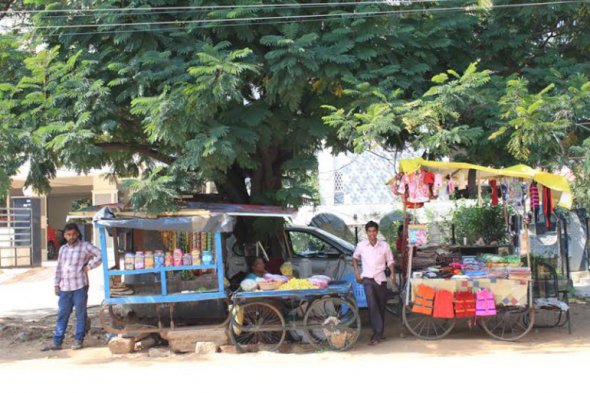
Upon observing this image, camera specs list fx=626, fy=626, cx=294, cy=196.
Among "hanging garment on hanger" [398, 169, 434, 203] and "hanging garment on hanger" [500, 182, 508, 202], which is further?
"hanging garment on hanger" [500, 182, 508, 202]

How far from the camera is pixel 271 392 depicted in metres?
6.35

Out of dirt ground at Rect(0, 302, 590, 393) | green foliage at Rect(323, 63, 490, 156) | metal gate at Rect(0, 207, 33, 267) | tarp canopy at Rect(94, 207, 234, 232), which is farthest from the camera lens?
metal gate at Rect(0, 207, 33, 267)

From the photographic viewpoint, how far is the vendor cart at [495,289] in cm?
843

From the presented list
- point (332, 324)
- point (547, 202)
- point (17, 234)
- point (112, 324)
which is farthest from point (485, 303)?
point (17, 234)

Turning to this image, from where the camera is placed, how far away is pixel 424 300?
8.70 metres

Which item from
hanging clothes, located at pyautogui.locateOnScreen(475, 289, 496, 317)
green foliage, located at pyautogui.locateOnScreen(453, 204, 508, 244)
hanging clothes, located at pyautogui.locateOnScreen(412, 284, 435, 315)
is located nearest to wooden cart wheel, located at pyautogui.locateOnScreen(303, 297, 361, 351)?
hanging clothes, located at pyautogui.locateOnScreen(412, 284, 435, 315)

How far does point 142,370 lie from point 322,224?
7284 mm

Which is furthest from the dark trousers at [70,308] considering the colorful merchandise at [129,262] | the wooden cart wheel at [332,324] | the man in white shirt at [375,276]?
the man in white shirt at [375,276]

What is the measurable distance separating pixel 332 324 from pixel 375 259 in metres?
1.15

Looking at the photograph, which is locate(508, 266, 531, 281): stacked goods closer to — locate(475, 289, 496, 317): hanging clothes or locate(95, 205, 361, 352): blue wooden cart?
locate(475, 289, 496, 317): hanging clothes

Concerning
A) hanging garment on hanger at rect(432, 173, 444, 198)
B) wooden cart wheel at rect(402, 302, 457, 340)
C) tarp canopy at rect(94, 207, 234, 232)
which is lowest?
A: wooden cart wheel at rect(402, 302, 457, 340)

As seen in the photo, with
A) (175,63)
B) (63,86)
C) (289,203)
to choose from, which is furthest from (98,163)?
(289,203)

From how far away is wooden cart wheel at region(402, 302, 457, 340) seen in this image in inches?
351

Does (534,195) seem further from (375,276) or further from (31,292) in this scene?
(31,292)
